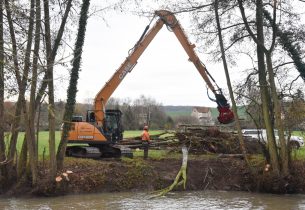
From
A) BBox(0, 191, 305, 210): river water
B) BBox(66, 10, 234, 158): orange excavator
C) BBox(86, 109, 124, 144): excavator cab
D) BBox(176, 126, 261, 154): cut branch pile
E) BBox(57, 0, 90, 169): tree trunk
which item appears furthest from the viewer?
BBox(176, 126, 261, 154): cut branch pile

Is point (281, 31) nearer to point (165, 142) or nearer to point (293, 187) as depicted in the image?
point (293, 187)

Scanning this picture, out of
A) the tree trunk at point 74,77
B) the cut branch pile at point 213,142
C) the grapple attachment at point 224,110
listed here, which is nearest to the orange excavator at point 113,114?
the grapple attachment at point 224,110

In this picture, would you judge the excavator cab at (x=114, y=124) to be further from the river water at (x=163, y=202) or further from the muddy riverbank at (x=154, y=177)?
the river water at (x=163, y=202)

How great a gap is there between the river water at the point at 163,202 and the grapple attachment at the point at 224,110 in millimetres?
4973

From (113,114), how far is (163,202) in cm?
722

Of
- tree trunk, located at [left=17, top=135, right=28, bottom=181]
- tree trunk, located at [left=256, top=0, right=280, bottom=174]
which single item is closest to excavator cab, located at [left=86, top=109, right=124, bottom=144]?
tree trunk, located at [left=17, top=135, right=28, bottom=181]

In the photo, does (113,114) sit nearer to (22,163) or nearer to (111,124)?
(111,124)

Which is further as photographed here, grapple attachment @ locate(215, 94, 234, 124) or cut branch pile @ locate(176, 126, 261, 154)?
cut branch pile @ locate(176, 126, 261, 154)

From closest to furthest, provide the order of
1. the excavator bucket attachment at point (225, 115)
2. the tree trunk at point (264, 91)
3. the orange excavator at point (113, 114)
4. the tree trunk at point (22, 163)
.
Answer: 1. the tree trunk at point (22, 163)
2. the tree trunk at point (264, 91)
3. the orange excavator at point (113, 114)
4. the excavator bucket attachment at point (225, 115)

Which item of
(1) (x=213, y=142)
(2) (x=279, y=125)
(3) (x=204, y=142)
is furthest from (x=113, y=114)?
(2) (x=279, y=125)

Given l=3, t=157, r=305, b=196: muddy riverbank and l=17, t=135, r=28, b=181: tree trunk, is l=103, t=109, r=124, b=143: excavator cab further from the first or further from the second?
l=17, t=135, r=28, b=181: tree trunk

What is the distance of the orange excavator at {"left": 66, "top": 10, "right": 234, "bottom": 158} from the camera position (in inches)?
775

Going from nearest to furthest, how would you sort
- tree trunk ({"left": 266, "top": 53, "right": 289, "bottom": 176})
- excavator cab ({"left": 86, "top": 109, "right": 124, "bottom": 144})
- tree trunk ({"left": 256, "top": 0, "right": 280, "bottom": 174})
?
tree trunk ({"left": 266, "top": 53, "right": 289, "bottom": 176})
tree trunk ({"left": 256, "top": 0, "right": 280, "bottom": 174})
excavator cab ({"left": 86, "top": 109, "right": 124, "bottom": 144})

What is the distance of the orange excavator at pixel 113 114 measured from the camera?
19.7 m
